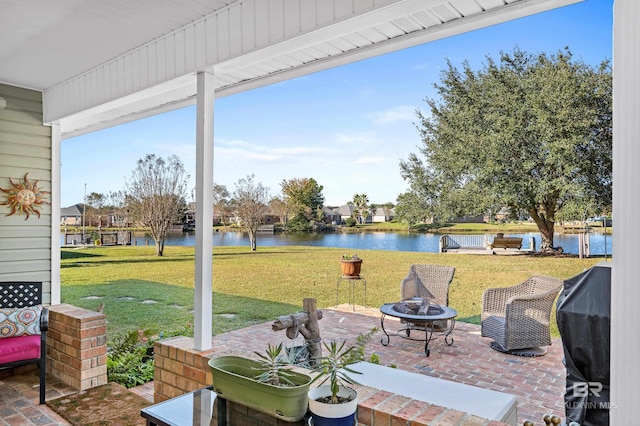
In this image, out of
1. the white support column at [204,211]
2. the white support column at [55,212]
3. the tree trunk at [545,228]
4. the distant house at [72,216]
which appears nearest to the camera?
the white support column at [204,211]

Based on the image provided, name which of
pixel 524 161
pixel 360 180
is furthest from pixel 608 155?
pixel 360 180

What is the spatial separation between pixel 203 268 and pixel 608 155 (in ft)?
26.6

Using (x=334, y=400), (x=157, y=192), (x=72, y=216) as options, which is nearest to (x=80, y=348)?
(x=334, y=400)

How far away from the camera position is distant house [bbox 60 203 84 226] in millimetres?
8359

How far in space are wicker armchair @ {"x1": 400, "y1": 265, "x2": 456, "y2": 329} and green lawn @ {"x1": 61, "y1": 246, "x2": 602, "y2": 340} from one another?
6.42ft

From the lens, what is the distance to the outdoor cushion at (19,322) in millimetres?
2969

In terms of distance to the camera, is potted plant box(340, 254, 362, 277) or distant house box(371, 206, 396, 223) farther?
distant house box(371, 206, 396, 223)

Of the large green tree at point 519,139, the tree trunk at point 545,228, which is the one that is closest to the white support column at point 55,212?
the large green tree at point 519,139

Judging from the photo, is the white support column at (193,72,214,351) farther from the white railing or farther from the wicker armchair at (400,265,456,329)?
the white railing

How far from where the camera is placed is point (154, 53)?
8.71 ft

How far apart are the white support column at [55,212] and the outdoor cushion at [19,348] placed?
88cm

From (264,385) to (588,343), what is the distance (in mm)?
1629

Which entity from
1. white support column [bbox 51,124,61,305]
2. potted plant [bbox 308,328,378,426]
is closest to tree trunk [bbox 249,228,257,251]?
white support column [bbox 51,124,61,305]

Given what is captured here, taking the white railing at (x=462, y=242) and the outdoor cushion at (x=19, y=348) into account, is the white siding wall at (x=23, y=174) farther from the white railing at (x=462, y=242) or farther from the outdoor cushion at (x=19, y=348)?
the white railing at (x=462, y=242)
